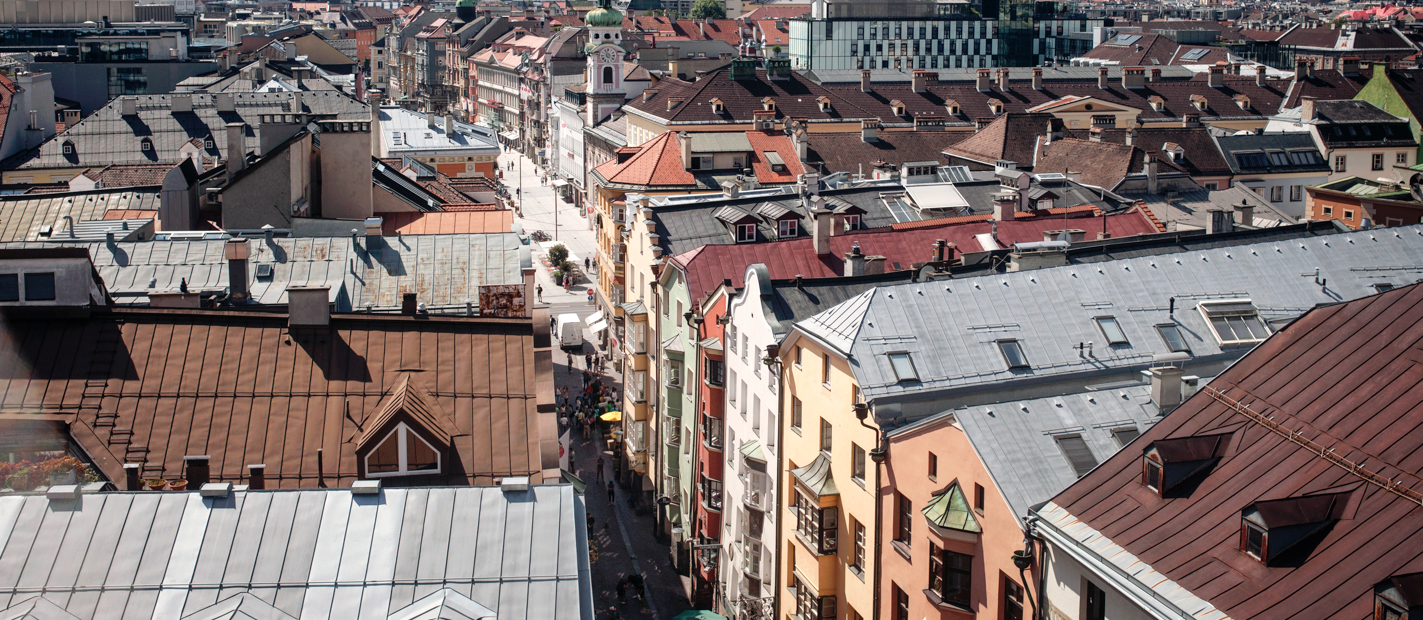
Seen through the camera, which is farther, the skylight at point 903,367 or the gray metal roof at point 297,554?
the skylight at point 903,367

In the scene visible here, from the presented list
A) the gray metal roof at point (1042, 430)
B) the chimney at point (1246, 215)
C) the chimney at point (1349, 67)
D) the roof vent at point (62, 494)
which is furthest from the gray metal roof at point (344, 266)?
the chimney at point (1349, 67)

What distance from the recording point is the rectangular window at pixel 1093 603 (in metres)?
25.5

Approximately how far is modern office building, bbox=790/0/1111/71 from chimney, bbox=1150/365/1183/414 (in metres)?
140

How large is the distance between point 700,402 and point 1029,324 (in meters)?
14.2

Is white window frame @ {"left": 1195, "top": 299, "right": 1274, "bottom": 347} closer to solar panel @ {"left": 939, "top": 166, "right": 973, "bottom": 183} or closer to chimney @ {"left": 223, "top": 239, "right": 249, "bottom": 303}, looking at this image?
chimney @ {"left": 223, "top": 239, "right": 249, "bottom": 303}

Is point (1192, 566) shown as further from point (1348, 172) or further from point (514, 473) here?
point (1348, 172)

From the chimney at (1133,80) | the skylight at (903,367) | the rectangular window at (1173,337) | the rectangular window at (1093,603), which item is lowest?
the rectangular window at (1093,603)

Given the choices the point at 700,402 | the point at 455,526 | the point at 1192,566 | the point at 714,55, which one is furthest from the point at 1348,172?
the point at 714,55

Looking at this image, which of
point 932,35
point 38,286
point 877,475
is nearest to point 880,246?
point 877,475

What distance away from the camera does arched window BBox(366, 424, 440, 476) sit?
2728 centimetres

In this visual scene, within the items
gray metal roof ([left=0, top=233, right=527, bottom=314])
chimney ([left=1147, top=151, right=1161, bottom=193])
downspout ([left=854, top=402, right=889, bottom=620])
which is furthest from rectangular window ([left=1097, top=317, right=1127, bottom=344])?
chimney ([left=1147, top=151, right=1161, bottom=193])

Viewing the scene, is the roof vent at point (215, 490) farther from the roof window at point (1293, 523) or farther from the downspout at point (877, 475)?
the roof window at point (1293, 523)

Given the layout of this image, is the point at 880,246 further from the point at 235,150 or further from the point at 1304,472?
the point at 1304,472

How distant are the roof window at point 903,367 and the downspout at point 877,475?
3.53ft
